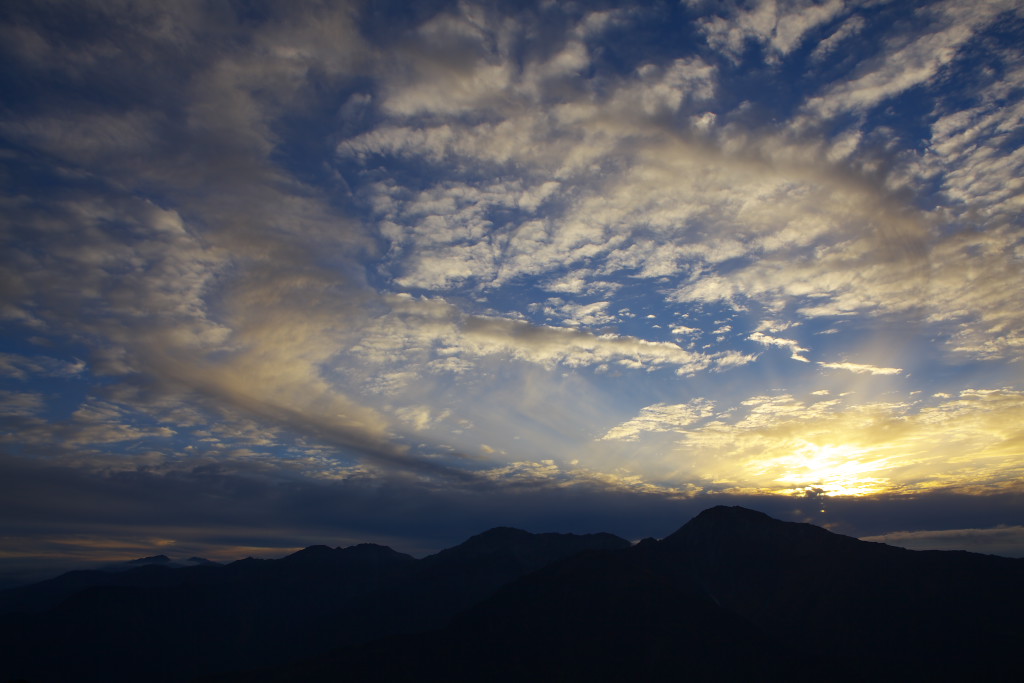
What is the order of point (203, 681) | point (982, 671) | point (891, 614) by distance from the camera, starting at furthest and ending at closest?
point (891, 614), point (203, 681), point (982, 671)

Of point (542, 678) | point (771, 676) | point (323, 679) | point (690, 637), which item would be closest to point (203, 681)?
point (323, 679)

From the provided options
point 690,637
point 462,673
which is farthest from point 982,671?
point 462,673

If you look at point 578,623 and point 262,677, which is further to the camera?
point 578,623

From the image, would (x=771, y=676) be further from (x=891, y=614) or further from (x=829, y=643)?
(x=891, y=614)

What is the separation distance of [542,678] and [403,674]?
39653 millimetres

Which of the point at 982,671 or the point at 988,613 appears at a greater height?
the point at 988,613

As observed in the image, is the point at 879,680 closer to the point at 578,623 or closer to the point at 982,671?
the point at 982,671

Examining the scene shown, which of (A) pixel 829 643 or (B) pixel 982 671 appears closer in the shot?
(B) pixel 982 671

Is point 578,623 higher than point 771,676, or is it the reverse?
point 578,623

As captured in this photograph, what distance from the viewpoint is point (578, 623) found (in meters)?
199

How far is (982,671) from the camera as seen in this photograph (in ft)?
546

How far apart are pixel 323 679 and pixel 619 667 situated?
275 feet

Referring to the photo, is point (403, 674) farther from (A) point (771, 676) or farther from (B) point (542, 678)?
(A) point (771, 676)

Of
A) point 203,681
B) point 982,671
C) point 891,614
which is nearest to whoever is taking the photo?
point 982,671
